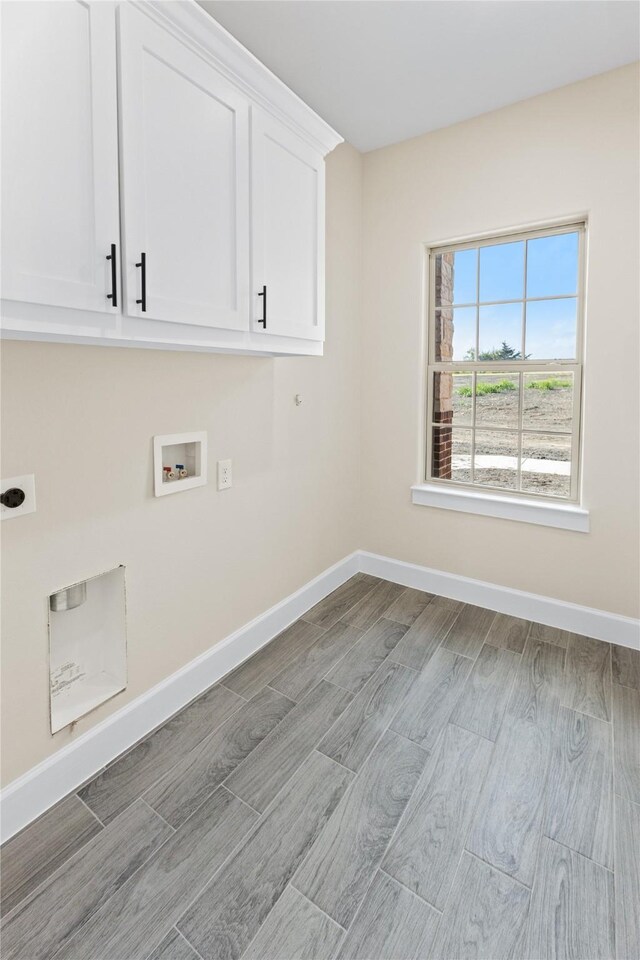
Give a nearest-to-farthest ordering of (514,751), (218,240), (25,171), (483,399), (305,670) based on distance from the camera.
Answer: (25,171) → (218,240) → (514,751) → (305,670) → (483,399)

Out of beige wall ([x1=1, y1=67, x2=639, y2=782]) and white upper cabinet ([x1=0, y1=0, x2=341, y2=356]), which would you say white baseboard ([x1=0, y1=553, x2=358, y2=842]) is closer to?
beige wall ([x1=1, y1=67, x2=639, y2=782])

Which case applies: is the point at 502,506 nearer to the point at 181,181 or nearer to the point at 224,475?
the point at 224,475

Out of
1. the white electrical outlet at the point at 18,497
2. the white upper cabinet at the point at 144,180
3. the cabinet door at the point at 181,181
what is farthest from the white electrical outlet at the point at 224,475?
the white electrical outlet at the point at 18,497

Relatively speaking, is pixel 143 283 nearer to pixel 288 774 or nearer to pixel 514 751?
pixel 288 774

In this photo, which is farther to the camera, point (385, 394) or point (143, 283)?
point (385, 394)

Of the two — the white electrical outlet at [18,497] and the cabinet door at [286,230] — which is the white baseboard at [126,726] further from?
the cabinet door at [286,230]

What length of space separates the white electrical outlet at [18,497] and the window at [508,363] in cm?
225

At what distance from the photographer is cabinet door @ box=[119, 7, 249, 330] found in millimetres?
1295

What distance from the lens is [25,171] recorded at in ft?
3.52

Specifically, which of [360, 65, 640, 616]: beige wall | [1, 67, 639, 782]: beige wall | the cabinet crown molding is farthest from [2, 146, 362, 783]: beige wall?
the cabinet crown molding

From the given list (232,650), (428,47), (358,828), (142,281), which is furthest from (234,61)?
(358,828)

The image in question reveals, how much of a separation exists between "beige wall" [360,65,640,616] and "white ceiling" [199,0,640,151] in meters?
0.18

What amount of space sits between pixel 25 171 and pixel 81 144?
0.60 ft

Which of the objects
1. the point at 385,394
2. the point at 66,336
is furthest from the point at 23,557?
the point at 385,394
